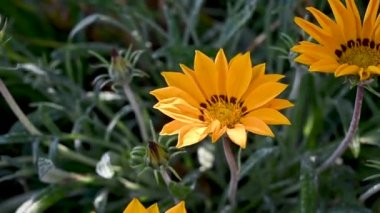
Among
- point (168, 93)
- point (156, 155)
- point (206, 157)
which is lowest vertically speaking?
point (206, 157)

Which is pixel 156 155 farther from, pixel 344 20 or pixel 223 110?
pixel 344 20

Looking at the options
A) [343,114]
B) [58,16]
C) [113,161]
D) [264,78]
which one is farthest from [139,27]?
[264,78]

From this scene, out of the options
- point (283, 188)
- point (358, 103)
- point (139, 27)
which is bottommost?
point (283, 188)

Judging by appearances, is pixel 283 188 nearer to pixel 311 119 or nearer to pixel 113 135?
pixel 311 119

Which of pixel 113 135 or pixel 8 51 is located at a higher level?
pixel 8 51

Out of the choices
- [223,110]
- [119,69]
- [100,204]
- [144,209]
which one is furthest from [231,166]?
[100,204]

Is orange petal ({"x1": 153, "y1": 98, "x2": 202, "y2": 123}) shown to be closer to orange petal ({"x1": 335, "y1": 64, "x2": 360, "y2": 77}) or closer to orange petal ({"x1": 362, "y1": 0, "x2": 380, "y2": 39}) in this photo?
orange petal ({"x1": 335, "y1": 64, "x2": 360, "y2": 77})
